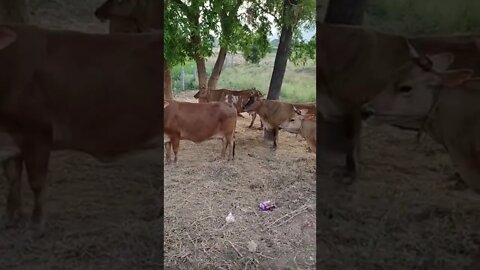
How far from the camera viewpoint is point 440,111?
1.50m

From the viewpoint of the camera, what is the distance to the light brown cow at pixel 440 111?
1463 millimetres

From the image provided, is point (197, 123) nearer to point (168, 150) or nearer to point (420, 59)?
point (168, 150)

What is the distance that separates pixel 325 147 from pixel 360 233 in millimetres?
322

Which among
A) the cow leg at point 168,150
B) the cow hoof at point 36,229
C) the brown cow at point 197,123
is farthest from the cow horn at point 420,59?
the cow leg at point 168,150

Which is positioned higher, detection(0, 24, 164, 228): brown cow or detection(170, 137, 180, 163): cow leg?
detection(0, 24, 164, 228): brown cow

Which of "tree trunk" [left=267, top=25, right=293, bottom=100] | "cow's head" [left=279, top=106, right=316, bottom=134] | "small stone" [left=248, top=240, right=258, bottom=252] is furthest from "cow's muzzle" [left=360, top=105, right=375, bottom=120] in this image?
"tree trunk" [left=267, top=25, right=293, bottom=100]

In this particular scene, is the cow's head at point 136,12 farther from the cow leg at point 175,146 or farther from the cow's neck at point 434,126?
the cow leg at point 175,146

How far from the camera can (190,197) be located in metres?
3.57

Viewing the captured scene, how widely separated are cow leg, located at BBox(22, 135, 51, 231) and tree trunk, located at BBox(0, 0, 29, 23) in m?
0.39

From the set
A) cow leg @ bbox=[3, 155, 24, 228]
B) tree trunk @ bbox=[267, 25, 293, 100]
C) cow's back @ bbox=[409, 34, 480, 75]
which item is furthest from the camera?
tree trunk @ bbox=[267, 25, 293, 100]

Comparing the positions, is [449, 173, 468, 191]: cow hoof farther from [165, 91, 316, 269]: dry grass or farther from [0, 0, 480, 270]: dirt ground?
[165, 91, 316, 269]: dry grass

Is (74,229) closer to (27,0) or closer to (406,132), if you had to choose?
(27,0)

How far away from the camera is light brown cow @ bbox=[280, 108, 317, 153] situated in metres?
4.43

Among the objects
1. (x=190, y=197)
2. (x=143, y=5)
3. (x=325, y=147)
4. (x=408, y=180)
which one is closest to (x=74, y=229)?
(x=143, y=5)
